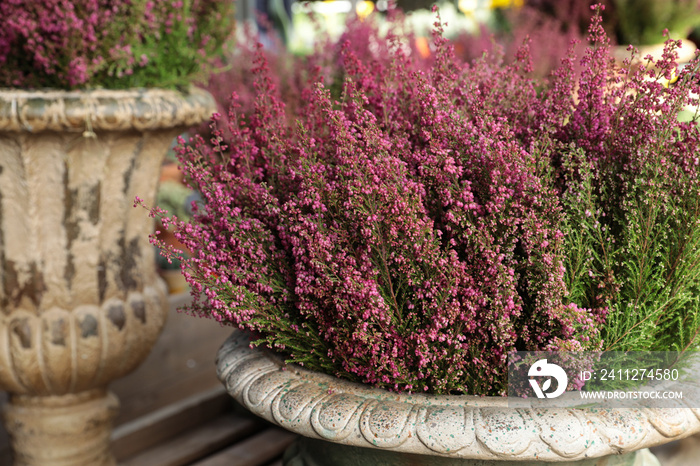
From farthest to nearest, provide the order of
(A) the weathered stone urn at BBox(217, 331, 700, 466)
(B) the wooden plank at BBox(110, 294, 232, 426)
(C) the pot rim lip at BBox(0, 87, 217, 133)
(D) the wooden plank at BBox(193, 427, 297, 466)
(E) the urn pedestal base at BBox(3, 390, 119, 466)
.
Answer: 1. (B) the wooden plank at BBox(110, 294, 232, 426)
2. (D) the wooden plank at BBox(193, 427, 297, 466)
3. (E) the urn pedestal base at BBox(3, 390, 119, 466)
4. (C) the pot rim lip at BBox(0, 87, 217, 133)
5. (A) the weathered stone urn at BBox(217, 331, 700, 466)

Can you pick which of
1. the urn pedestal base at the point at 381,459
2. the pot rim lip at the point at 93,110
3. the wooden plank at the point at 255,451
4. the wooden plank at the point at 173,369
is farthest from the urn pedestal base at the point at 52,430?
the urn pedestal base at the point at 381,459

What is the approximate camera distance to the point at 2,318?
5.71 feet

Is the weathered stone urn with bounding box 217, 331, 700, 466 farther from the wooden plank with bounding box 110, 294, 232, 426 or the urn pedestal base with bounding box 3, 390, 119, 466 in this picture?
the wooden plank with bounding box 110, 294, 232, 426

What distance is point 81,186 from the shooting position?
1.72 meters

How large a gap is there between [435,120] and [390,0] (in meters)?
1.44

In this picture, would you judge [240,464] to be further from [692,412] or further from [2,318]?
[692,412]

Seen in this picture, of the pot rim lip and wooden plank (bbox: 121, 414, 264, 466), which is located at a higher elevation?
the pot rim lip

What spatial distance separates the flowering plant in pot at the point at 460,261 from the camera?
3.12ft

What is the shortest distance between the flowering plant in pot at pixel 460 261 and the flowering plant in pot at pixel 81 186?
0.66m

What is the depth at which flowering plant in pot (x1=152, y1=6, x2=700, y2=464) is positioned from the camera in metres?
0.95

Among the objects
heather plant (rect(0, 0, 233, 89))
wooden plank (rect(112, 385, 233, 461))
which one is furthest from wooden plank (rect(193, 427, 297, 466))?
heather plant (rect(0, 0, 233, 89))

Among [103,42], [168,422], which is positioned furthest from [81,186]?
[168,422]

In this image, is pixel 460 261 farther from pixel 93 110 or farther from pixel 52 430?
pixel 52 430

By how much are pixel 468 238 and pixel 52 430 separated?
1412mm
